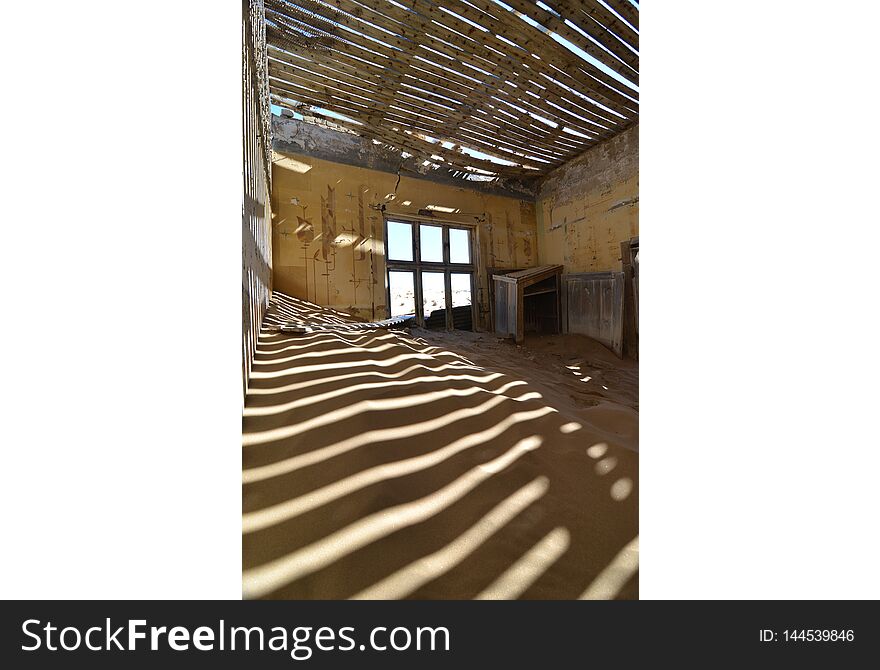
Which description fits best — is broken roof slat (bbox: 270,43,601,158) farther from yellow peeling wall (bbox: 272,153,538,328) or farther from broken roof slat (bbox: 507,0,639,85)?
yellow peeling wall (bbox: 272,153,538,328)

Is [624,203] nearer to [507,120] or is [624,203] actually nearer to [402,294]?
[507,120]

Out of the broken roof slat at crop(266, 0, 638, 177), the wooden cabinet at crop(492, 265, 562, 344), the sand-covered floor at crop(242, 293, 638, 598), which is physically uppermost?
the broken roof slat at crop(266, 0, 638, 177)

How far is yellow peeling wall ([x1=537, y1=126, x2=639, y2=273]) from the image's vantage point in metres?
5.76

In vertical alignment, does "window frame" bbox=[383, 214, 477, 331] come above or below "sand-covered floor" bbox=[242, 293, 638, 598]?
above

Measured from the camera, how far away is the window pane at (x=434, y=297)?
21.6ft

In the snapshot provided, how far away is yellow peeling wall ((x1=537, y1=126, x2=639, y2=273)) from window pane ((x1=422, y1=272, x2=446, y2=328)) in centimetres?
245

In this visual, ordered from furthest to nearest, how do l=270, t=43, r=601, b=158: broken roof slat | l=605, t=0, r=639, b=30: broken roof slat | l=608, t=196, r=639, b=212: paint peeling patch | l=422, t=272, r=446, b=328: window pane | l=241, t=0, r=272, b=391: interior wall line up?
l=422, t=272, r=446, b=328: window pane → l=608, t=196, r=639, b=212: paint peeling patch → l=270, t=43, r=601, b=158: broken roof slat → l=605, t=0, r=639, b=30: broken roof slat → l=241, t=0, r=272, b=391: interior wall

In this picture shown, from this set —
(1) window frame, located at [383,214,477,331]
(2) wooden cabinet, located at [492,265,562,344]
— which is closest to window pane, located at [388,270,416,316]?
(1) window frame, located at [383,214,477,331]

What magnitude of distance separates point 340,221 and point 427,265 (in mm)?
1780

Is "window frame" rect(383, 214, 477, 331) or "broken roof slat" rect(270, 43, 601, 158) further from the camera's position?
"window frame" rect(383, 214, 477, 331)

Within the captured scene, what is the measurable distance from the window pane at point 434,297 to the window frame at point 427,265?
6 centimetres

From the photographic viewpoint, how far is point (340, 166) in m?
5.57

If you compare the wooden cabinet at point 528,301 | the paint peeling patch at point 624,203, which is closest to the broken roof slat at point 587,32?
the paint peeling patch at point 624,203

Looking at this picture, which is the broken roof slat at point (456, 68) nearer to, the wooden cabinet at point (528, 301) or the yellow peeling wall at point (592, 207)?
the yellow peeling wall at point (592, 207)
